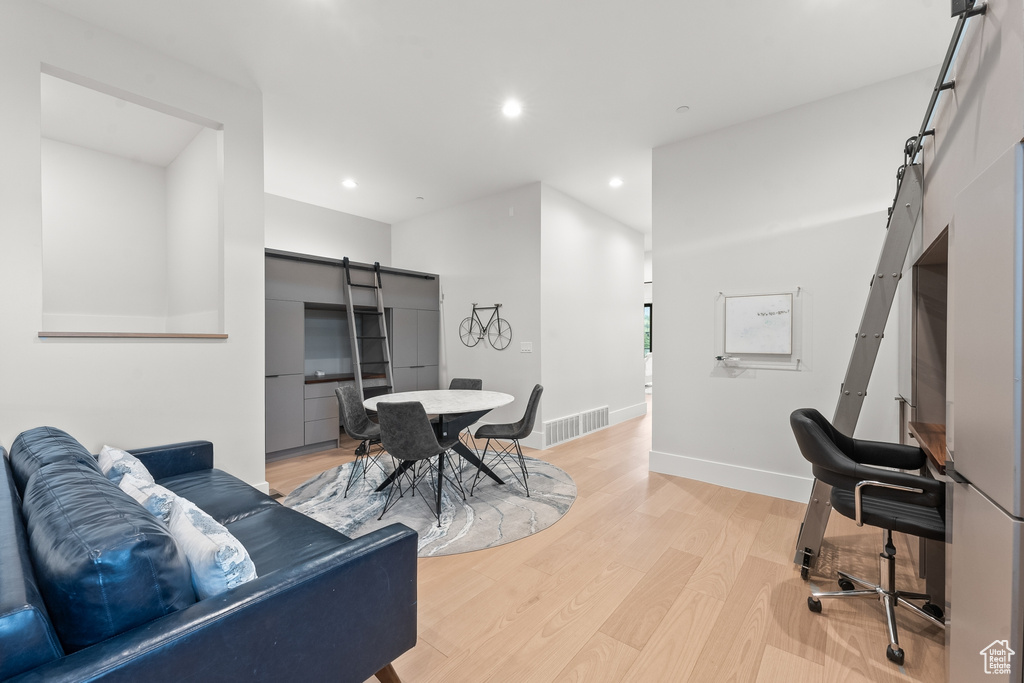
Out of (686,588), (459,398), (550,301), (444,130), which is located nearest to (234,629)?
(686,588)

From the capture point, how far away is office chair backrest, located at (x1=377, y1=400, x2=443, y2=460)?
108 inches

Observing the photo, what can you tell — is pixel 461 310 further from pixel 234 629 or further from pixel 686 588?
pixel 234 629

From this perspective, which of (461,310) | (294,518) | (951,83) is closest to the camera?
(951,83)

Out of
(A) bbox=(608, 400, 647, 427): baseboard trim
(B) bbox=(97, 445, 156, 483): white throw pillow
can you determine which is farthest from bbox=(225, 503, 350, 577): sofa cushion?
(A) bbox=(608, 400, 647, 427): baseboard trim

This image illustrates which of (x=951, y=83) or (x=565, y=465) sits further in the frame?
(x=565, y=465)

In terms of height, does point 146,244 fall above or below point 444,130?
below

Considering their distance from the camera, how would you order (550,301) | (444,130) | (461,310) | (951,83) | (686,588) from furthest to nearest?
(461,310) → (550,301) → (444,130) → (686,588) → (951,83)

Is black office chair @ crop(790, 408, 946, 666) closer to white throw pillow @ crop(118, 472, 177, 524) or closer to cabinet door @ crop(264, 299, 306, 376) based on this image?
white throw pillow @ crop(118, 472, 177, 524)

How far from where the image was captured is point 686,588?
211 centimetres

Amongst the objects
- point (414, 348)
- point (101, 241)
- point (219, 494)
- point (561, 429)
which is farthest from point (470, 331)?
point (101, 241)

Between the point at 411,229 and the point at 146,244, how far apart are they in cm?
307

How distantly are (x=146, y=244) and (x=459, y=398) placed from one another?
371 cm

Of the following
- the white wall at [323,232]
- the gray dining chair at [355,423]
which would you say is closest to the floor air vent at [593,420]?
the gray dining chair at [355,423]

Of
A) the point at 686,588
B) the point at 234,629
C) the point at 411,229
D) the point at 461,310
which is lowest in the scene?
the point at 686,588
